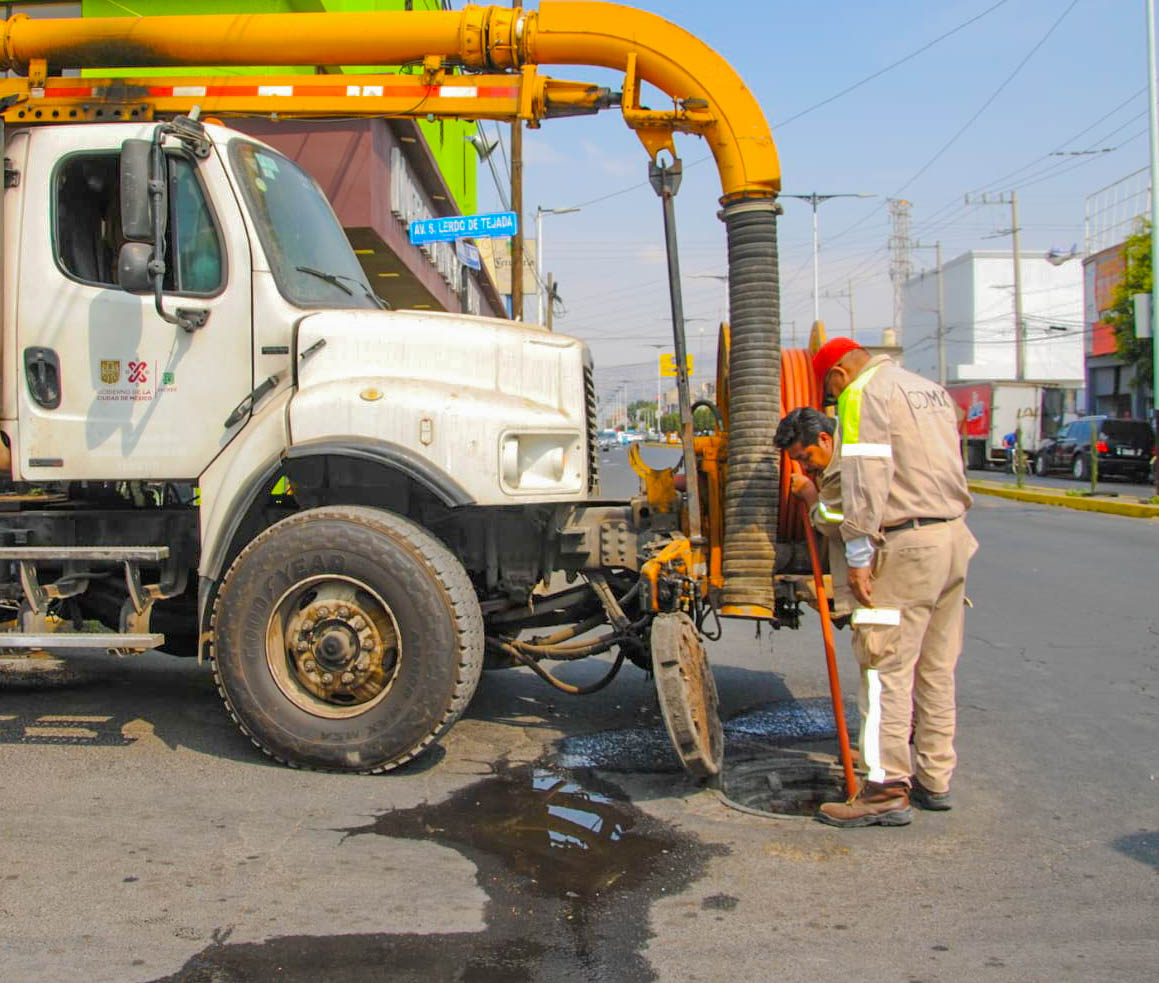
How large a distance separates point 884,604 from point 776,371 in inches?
49.7

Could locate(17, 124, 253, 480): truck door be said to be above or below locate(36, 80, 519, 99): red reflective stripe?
below

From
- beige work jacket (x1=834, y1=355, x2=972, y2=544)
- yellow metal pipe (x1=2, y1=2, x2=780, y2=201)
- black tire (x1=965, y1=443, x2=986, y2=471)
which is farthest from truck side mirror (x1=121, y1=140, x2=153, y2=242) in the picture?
black tire (x1=965, y1=443, x2=986, y2=471)

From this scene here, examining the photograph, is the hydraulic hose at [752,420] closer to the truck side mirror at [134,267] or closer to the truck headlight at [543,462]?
the truck headlight at [543,462]

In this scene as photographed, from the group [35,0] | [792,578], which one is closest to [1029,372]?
[35,0]

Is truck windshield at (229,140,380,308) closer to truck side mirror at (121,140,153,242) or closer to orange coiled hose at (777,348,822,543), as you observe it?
truck side mirror at (121,140,153,242)

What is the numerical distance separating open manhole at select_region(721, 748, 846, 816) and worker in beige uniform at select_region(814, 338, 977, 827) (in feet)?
0.74

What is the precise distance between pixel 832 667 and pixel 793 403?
1342 millimetres

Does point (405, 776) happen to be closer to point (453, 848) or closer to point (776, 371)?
point (453, 848)

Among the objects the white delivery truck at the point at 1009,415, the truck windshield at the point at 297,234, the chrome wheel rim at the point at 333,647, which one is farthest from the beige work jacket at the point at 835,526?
the white delivery truck at the point at 1009,415

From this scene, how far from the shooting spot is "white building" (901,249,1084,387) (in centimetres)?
7719

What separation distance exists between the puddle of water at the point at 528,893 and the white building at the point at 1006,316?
74.9 meters

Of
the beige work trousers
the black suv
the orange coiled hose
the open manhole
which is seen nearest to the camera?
the beige work trousers

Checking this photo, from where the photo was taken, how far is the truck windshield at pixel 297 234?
18.0 ft

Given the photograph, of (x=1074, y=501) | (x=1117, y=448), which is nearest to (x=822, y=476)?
(x=1074, y=501)
